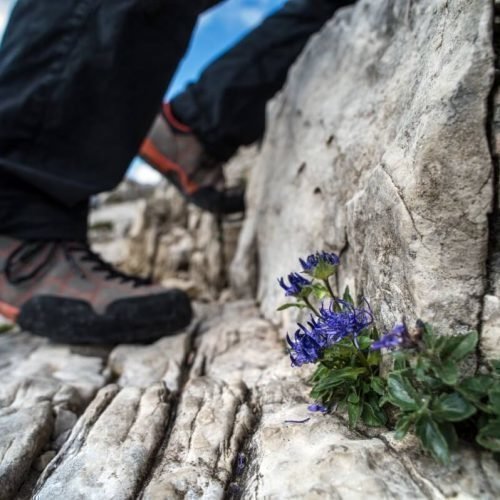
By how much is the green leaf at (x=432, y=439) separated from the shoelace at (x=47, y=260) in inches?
106

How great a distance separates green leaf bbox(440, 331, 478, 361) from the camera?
142cm

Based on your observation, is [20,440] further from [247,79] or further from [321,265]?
[247,79]

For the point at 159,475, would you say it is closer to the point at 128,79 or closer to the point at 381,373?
the point at 381,373

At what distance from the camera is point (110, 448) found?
1911mm

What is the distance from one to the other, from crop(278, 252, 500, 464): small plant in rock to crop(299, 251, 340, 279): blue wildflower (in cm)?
19

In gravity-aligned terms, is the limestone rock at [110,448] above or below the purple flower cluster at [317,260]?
below

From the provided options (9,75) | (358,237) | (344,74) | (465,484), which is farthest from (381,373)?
(9,75)

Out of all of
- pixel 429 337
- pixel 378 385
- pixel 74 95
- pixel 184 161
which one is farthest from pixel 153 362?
pixel 184 161

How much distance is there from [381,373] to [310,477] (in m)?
0.49

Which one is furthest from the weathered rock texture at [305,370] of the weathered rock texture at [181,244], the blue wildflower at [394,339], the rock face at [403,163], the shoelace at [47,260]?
the weathered rock texture at [181,244]

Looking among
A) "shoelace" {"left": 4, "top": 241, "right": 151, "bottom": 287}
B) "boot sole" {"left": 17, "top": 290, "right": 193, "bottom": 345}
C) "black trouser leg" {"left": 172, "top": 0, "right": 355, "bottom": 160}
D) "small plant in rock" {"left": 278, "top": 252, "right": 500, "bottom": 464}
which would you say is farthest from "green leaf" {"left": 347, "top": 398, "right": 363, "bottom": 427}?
"black trouser leg" {"left": 172, "top": 0, "right": 355, "bottom": 160}

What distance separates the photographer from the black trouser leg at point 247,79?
5.18m

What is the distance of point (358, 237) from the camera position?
2.17 metres

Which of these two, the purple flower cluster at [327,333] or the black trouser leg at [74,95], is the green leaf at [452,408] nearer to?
the purple flower cluster at [327,333]
